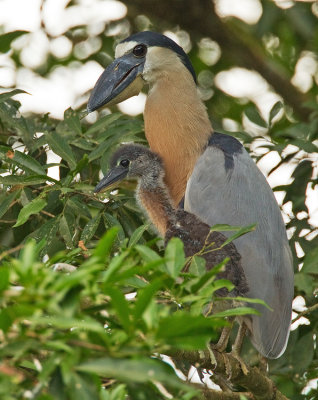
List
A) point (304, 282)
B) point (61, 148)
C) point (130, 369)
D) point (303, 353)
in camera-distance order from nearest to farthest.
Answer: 1. point (130, 369)
2. point (61, 148)
3. point (304, 282)
4. point (303, 353)

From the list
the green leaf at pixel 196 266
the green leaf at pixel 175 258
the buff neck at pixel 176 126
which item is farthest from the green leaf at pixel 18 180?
the green leaf at pixel 175 258

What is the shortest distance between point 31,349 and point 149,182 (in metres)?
1.84

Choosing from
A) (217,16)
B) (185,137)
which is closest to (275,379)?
(185,137)

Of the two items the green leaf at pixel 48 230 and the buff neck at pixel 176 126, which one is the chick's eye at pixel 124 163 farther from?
the green leaf at pixel 48 230

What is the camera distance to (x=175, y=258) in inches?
53.6

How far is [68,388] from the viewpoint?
1.05m

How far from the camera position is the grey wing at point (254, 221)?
270 cm

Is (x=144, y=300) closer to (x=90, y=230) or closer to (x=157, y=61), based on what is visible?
(x=90, y=230)

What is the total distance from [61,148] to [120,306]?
1.42 metres

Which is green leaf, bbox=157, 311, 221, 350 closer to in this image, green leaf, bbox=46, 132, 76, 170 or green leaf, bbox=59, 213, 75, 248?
green leaf, bbox=59, 213, 75, 248

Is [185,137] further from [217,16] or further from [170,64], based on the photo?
[217,16]

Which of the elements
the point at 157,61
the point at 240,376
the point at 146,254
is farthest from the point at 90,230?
the point at 157,61

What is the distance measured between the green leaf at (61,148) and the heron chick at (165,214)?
226mm

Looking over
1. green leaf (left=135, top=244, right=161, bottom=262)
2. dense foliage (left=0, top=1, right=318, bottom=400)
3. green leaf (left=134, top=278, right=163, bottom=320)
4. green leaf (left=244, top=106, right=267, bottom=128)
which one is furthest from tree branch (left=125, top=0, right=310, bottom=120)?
green leaf (left=134, top=278, right=163, bottom=320)
